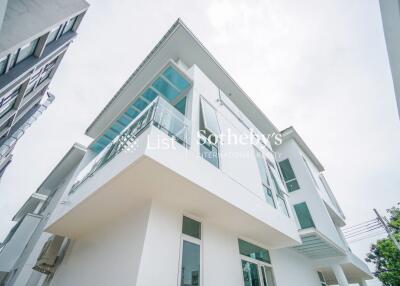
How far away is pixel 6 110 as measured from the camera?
25.8 ft

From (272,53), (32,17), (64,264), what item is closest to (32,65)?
(32,17)

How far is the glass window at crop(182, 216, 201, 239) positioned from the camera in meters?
A: 4.23

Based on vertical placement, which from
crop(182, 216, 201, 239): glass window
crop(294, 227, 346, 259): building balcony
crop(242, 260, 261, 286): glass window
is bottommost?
crop(242, 260, 261, 286): glass window

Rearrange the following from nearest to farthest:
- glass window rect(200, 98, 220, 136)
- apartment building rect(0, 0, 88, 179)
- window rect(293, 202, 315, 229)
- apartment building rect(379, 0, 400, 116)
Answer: apartment building rect(379, 0, 400, 116)
apartment building rect(0, 0, 88, 179)
glass window rect(200, 98, 220, 136)
window rect(293, 202, 315, 229)

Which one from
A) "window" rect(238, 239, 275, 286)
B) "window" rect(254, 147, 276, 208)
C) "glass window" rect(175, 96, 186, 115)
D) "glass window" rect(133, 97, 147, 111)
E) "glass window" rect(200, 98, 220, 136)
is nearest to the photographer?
"window" rect(238, 239, 275, 286)

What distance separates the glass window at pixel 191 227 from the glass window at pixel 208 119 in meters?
2.62

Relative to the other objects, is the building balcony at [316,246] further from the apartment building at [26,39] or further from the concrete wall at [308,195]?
the apartment building at [26,39]

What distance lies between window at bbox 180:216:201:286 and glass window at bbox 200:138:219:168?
65.8 inches

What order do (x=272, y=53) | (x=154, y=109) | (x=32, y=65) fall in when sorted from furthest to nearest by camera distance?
1. (x=272, y=53)
2. (x=32, y=65)
3. (x=154, y=109)

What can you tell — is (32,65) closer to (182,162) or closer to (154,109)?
(154,109)

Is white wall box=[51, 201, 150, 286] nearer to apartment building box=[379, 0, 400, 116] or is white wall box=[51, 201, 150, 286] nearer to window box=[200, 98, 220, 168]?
window box=[200, 98, 220, 168]

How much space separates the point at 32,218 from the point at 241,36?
14503 mm

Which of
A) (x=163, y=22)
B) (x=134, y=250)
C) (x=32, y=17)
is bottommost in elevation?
(x=134, y=250)

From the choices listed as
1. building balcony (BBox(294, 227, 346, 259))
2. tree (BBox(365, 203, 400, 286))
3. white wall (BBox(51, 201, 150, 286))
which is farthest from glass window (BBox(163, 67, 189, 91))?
Result: tree (BBox(365, 203, 400, 286))
